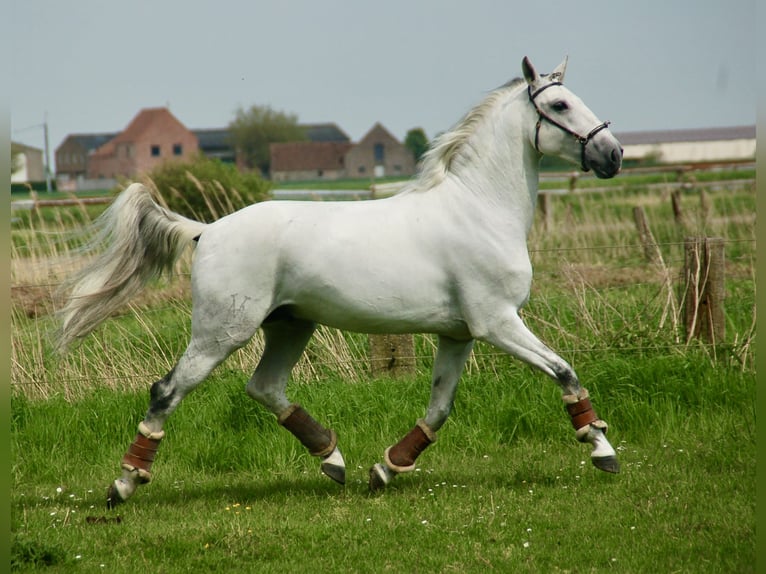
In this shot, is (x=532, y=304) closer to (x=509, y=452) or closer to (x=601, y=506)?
(x=509, y=452)

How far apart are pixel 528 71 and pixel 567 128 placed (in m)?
0.37

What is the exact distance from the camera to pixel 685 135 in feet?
272

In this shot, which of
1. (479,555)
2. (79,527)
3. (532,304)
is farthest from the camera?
(532,304)

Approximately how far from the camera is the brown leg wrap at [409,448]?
538 centimetres

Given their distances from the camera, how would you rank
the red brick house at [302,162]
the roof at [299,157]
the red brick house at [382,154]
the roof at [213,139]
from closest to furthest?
the red brick house at [302,162] → the roof at [299,157] → the red brick house at [382,154] → the roof at [213,139]

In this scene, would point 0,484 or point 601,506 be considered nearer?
point 0,484

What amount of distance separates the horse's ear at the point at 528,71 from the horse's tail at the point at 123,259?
6.56 feet

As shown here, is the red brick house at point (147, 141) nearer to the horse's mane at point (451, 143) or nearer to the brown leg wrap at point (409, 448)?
the horse's mane at point (451, 143)

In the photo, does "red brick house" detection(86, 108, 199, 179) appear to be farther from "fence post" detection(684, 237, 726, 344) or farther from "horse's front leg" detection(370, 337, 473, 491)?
"horse's front leg" detection(370, 337, 473, 491)

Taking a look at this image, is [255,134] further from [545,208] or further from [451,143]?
[451,143]

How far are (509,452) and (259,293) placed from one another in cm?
218

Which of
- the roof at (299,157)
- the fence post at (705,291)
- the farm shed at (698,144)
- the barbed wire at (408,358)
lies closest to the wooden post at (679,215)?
the fence post at (705,291)

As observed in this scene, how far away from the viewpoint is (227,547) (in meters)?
4.50

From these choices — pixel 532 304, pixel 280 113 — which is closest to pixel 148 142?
pixel 280 113
